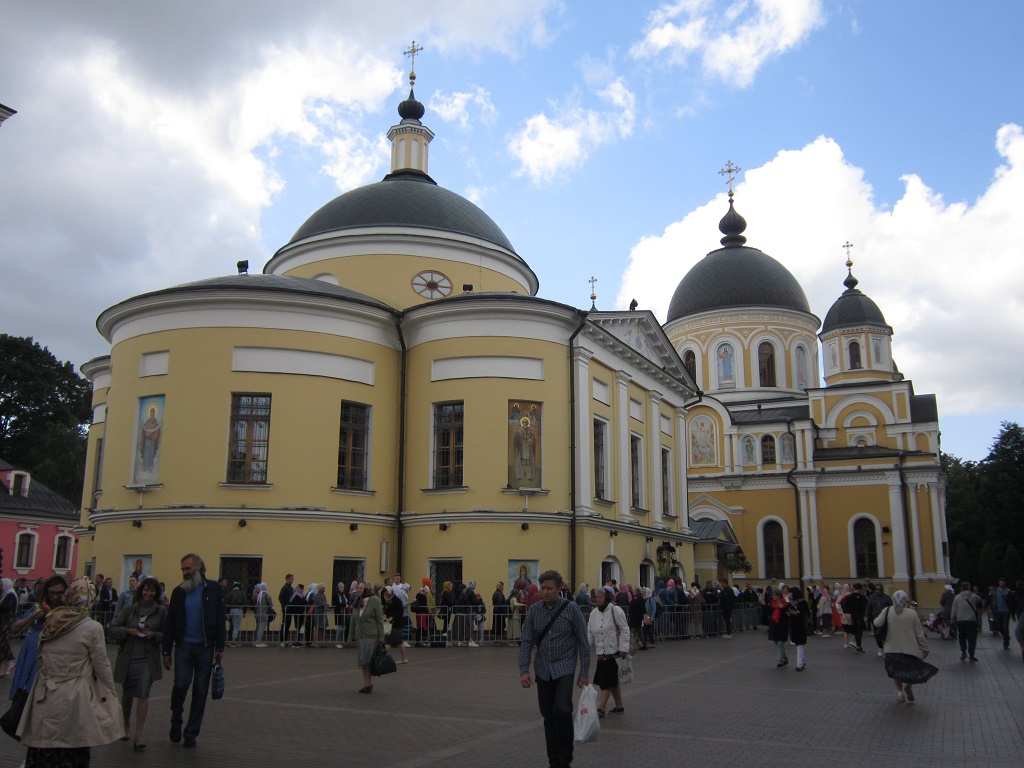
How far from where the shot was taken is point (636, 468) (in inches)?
1271

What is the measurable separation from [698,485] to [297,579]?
110 feet

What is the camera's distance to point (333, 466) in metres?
25.0

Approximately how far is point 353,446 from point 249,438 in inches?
115

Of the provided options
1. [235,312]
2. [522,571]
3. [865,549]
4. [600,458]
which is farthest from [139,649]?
[865,549]

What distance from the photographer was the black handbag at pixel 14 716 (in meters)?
6.71

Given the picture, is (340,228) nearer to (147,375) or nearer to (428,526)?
(147,375)

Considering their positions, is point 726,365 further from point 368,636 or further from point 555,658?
point 555,658

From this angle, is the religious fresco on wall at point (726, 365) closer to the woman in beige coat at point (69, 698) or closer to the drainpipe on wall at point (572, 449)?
the drainpipe on wall at point (572, 449)

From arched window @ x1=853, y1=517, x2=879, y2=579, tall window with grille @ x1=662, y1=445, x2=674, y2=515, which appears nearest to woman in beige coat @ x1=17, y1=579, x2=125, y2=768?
tall window with grille @ x1=662, y1=445, x2=674, y2=515

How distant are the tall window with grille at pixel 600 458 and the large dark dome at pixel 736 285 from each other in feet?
100

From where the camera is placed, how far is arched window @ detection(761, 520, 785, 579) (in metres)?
Result: 50.9

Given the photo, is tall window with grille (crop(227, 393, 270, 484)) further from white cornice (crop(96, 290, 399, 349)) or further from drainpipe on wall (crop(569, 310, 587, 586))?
drainpipe on wall (crop(569, 310, 587, 586))

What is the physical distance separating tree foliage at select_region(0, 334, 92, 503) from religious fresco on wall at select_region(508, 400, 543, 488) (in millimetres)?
39311

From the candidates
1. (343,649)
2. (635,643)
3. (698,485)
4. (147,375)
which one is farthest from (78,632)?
(698,485)
